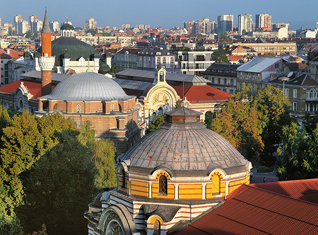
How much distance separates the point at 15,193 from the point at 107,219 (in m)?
14.0

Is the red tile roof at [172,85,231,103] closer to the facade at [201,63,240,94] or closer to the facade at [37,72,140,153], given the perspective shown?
the facade at [37,72,140,153]

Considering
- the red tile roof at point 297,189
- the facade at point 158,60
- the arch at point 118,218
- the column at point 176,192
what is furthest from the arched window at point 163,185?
the facade at point 158,60

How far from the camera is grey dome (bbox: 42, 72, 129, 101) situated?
61.2 metres

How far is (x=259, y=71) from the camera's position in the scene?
327 ft

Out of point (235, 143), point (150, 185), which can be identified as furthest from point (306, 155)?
point (150, 185)

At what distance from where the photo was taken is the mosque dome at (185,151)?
1032 inches

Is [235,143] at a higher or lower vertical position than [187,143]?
lower

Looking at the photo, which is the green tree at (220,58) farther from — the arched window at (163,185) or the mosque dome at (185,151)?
the arched window at (163,185)

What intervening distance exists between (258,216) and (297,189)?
17.1ft

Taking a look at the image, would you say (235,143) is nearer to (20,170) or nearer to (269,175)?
(269,175)

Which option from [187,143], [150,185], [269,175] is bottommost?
[269,175]

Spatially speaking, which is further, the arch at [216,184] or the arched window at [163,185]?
the arch at [216,184]

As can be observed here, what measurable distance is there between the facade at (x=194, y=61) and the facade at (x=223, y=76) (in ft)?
16.9

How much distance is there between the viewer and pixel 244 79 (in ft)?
347
